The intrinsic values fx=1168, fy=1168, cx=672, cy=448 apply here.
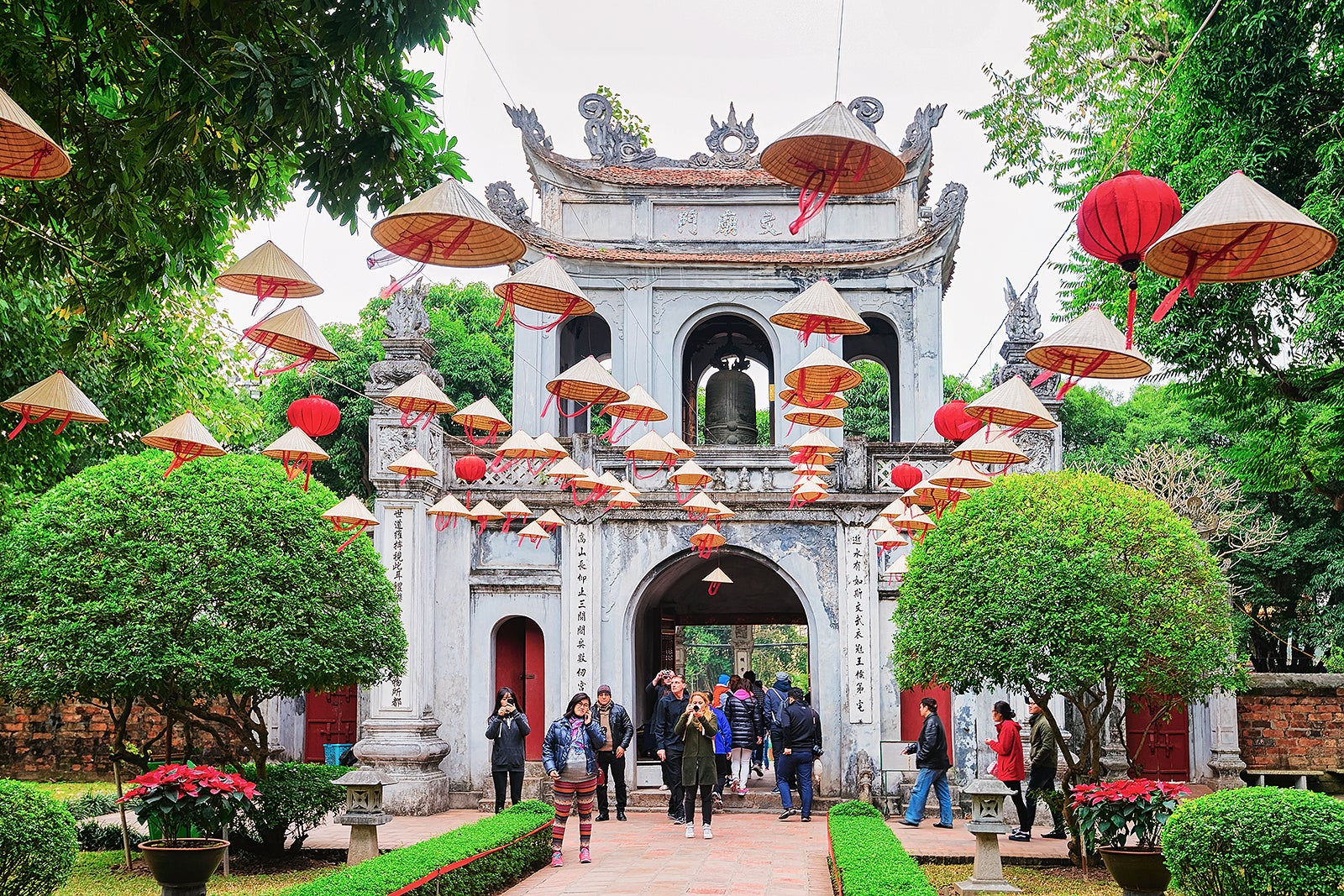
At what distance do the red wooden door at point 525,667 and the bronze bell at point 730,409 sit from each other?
4076 mm

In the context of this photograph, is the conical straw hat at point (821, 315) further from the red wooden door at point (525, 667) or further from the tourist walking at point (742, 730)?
the red wooden door at point (525, 667)

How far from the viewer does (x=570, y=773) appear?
1095cm

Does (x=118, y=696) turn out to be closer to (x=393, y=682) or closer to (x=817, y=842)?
(x=393, y=682)

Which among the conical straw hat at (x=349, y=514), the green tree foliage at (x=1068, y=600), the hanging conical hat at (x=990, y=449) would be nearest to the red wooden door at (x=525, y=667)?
the conical straw hat at (x=349, y=514)

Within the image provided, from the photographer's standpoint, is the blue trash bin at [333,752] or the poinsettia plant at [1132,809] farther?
the blue trash bin at [333,752]

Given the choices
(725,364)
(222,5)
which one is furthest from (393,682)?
(222,5)

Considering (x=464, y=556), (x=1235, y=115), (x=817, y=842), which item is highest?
(x=1235, y=115)

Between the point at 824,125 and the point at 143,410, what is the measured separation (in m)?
10.6

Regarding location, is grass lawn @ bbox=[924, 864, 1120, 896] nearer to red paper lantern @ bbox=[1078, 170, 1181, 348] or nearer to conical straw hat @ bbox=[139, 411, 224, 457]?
red paper lantern @ bbox=[1078, 170, 1181, 348]

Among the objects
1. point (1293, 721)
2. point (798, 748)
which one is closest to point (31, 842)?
point (798, 748)

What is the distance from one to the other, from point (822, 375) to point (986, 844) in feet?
13.7

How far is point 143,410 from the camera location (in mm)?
13867

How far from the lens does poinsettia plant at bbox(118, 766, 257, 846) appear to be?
8398 mm

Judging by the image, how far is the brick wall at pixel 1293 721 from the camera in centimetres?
1653
